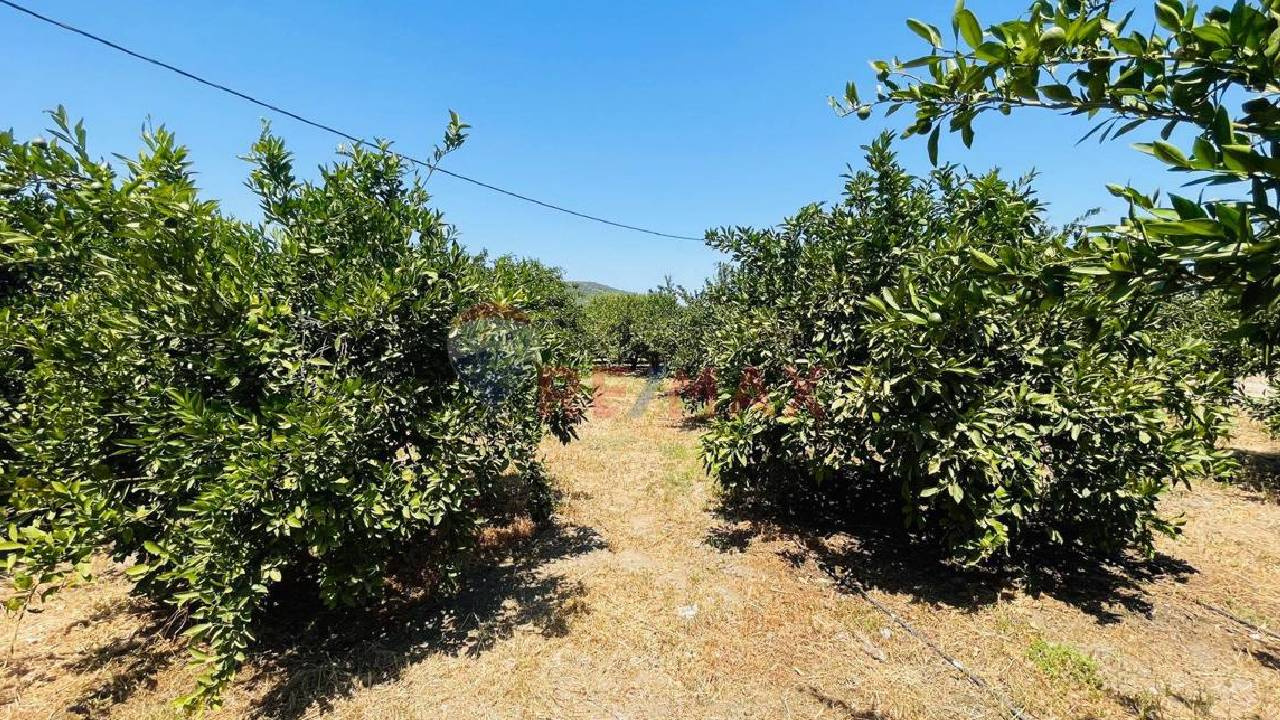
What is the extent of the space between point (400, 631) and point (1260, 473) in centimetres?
1374

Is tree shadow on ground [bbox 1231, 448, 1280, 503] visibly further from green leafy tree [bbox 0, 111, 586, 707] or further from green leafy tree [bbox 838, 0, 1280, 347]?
green leafy tree [bbox 0, 111, 586, 707]

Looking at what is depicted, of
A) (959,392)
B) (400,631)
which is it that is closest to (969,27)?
(959,392)

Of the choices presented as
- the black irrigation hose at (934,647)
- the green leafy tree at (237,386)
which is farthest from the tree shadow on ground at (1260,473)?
the green leafy tree at (237,386)

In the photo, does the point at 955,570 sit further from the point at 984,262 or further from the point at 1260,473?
the point at 1260,473

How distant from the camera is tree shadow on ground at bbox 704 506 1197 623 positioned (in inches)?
204

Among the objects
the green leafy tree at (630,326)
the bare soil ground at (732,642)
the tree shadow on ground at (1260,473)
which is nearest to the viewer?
the bare soil ground at (732,642)

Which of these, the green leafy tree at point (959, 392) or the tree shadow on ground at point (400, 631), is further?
the green leafy tree at point (959, 392)

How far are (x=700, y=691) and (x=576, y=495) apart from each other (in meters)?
4.67

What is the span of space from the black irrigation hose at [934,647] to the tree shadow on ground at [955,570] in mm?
43

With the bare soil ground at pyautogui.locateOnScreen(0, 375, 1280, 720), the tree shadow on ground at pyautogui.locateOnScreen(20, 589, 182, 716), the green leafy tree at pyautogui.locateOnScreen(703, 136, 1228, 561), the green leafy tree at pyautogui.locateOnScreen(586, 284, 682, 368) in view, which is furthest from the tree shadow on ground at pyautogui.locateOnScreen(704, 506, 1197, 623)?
the green leafy tree at pyautogui.locateOnScreen(586, 284, 682, 368)

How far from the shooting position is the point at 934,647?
14.5 ft

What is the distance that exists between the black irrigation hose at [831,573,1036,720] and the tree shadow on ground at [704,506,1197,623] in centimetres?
4

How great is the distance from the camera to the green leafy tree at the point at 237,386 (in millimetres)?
3156

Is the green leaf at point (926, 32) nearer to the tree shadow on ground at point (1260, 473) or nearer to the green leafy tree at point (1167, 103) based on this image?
the green leafy tree at point (1167, 103)
